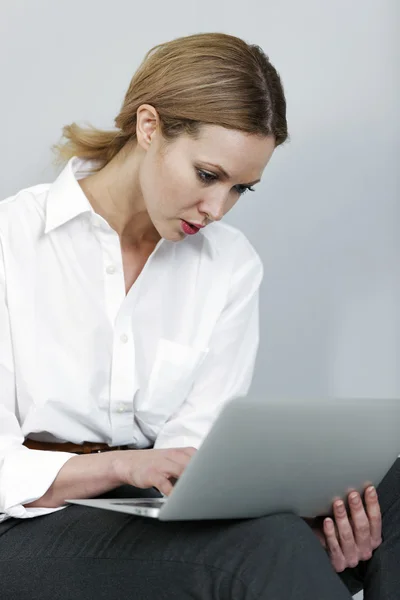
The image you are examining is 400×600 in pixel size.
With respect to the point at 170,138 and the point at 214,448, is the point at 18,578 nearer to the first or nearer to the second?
the point at 214,448

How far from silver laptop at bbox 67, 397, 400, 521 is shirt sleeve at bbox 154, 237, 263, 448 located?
0.39 meters

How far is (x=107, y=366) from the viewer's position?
1.59m

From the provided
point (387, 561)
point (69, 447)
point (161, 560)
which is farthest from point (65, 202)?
point (387, 561)

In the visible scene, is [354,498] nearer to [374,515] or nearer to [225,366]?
[374,515]

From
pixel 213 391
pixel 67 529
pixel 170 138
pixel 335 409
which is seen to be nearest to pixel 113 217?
pixel 170 138

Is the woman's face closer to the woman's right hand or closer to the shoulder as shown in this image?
the shoulder

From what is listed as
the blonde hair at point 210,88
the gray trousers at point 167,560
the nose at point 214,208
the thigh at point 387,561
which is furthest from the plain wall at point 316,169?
the gray trousers at point 167,560

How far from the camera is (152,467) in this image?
1319 millimetres

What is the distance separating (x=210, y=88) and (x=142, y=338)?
460 mm

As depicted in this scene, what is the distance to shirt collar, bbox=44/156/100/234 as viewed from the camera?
1.57 meters

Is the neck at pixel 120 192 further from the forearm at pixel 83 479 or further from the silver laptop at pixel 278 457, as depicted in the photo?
the silver laptop at pixel 278 457

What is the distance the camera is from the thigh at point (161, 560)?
115cm

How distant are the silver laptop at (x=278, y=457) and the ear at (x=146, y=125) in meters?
0.62

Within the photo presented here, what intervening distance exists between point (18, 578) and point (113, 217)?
2.16 ft
